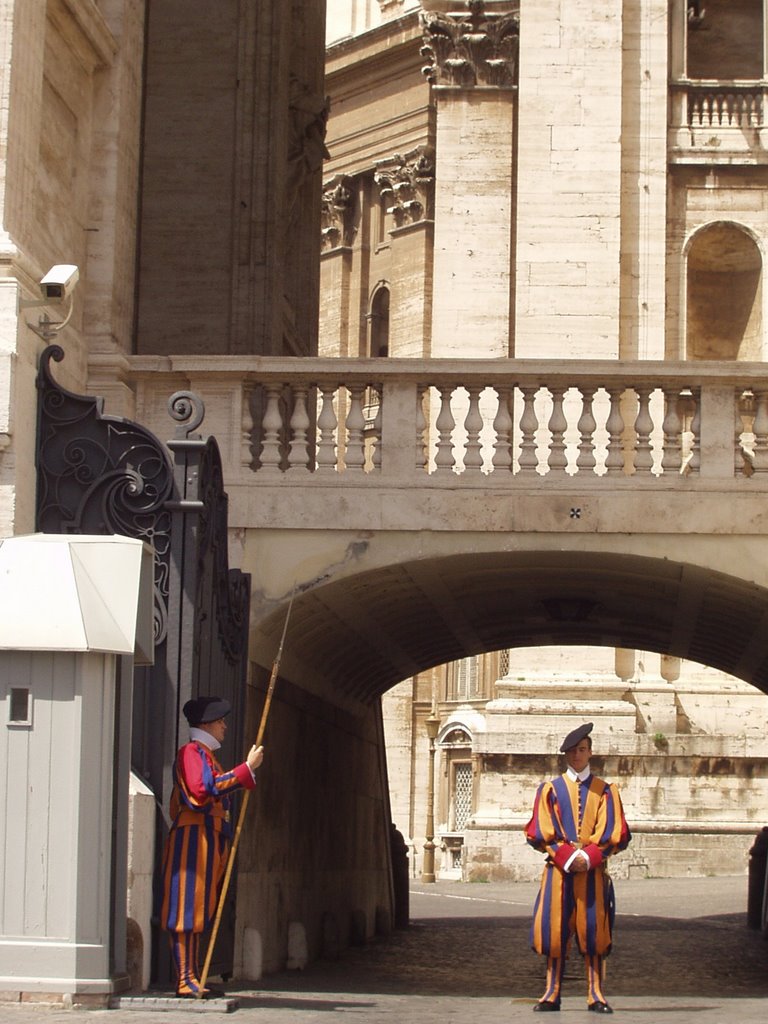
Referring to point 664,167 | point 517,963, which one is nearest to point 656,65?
point 664,167

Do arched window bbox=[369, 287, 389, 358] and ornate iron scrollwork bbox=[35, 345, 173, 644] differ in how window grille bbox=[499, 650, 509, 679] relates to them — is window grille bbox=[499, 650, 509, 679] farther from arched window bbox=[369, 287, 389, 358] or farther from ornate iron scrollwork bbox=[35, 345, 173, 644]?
ornate iron scrollwork bbox=[35, 345, 173, 644]

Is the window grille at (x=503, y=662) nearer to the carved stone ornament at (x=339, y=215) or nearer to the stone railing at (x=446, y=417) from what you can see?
the carved stone ornament at (x=339, y=215)

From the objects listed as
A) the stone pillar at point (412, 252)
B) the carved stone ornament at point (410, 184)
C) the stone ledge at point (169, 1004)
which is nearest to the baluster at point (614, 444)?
the stone ledge at point (169, 1004)

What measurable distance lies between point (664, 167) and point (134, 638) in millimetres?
22354

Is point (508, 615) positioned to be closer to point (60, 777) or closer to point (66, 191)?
point (66, 191)

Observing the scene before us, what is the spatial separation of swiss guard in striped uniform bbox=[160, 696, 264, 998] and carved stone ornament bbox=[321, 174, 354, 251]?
42788 millimetres

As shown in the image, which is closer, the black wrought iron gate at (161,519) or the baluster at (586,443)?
the black wrought iron gate at (161,519)

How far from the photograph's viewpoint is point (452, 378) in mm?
14750

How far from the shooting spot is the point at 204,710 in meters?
11.2

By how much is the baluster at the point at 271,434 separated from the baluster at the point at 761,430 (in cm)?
318

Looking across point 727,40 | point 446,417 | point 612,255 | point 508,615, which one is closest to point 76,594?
point 446,417

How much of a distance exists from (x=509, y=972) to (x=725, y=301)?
63.4ft

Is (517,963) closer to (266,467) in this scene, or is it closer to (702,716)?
(266,467)

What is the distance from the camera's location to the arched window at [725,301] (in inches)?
1323
